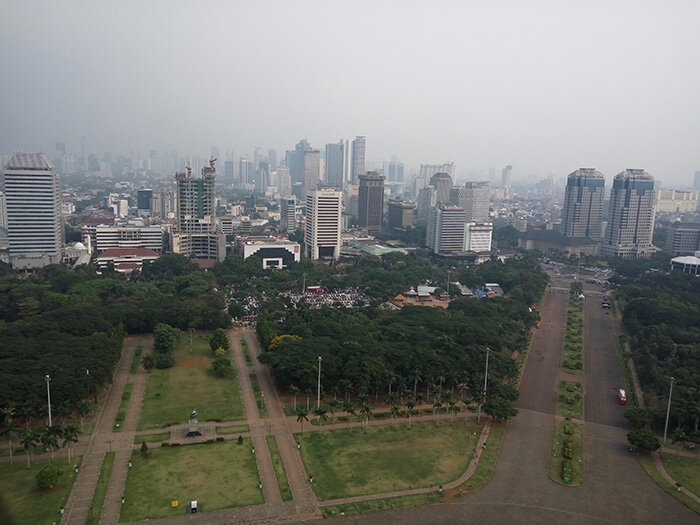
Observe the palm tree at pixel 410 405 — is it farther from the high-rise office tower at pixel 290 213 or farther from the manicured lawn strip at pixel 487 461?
the high-rise office tower at pixel 290 213

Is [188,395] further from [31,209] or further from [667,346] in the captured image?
[31,209]

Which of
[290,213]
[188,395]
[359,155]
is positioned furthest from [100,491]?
[359,155]

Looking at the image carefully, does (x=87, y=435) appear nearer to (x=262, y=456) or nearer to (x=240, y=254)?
(x=262, y=456)

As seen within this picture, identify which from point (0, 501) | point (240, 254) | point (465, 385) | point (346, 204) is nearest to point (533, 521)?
point (465, 385)

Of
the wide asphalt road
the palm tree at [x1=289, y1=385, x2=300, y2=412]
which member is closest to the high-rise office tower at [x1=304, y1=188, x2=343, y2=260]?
the wide asphalt road

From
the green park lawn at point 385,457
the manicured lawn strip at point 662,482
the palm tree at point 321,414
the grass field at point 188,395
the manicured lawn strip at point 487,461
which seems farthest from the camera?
the grass field at point 188,395

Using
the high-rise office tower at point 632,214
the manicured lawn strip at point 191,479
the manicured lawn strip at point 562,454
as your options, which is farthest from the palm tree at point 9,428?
the high-rise office tower at point 632,214

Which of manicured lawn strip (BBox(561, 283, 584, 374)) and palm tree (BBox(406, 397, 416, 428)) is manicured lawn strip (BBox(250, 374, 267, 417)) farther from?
manicured lawn strip (BBox(561, 283, 584, 374))
